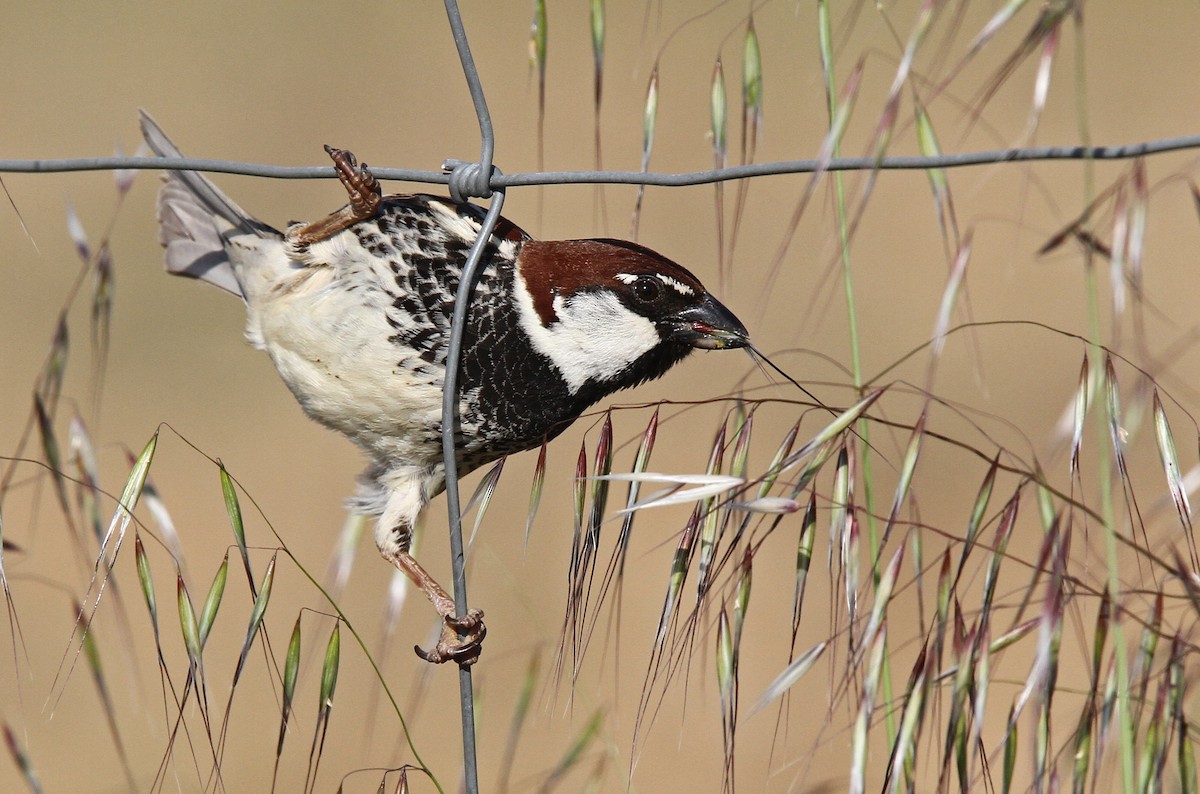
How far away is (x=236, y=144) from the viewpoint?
7102mm

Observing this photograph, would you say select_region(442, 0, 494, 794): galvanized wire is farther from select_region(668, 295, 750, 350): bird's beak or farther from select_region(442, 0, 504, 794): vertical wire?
select_region(668, 295, 750, 350): bird's beak

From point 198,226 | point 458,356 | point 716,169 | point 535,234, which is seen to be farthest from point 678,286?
point 535,234

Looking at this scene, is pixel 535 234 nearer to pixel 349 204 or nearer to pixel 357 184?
pixel 349 204

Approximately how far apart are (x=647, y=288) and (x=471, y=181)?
624mm

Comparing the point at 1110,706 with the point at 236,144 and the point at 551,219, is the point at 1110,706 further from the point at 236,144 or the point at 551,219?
the point at 236,144

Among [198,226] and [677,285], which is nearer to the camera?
[677,285]

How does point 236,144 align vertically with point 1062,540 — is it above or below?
above

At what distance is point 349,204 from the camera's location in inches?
96.7

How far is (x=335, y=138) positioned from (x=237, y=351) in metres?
1.50

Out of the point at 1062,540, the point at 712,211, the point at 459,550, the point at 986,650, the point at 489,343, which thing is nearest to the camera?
the point at 1062,540

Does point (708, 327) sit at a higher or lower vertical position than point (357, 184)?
lower

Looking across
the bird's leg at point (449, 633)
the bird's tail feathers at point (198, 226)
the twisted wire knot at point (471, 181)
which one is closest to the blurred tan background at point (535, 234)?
the bird's tail feathers at point (198, 226)

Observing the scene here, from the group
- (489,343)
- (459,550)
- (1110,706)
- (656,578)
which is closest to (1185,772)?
(1110,706)

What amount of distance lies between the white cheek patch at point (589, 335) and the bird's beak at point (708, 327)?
6cm
